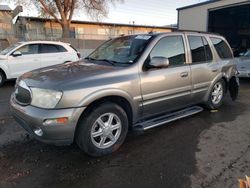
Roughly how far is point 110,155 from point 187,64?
2290 millimetres

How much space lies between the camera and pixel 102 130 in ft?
11.7

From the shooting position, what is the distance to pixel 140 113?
157 inches

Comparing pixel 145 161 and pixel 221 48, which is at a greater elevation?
pixel 221 48

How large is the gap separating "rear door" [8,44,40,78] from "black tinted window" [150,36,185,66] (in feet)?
22.1

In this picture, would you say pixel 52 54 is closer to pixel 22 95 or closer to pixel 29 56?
pixel 29 56

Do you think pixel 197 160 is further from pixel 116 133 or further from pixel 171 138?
pixel 116 133

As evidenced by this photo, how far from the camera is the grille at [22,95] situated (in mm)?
3379

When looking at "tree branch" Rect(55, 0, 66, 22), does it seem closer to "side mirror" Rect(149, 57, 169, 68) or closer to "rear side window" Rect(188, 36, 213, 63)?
"rear side window" Rect(188, 36, 213, 63)

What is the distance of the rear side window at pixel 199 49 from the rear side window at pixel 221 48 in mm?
377

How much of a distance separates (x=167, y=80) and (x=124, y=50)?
0.92 metres

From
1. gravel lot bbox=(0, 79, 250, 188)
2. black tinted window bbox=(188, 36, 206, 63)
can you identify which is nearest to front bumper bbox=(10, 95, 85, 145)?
gravel lot bbox=(0, 79, 250, 188)

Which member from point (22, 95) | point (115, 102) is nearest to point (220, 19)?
point (115, 102)

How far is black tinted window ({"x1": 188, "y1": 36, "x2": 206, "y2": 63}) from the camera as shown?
487 centimetres

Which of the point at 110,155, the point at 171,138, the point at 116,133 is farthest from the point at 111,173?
the point at 171,138
